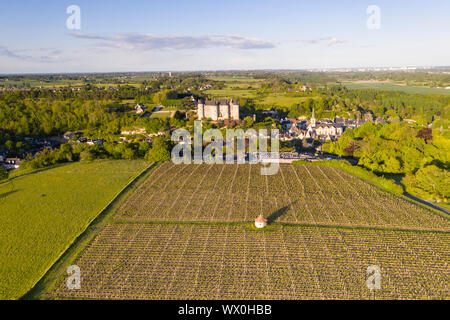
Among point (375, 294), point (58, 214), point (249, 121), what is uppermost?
point (249, 121)

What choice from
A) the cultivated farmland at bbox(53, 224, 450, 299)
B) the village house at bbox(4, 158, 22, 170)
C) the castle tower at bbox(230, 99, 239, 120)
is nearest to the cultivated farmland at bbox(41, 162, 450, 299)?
the cultivated farmland at bbox(53, 224, 450, 299)

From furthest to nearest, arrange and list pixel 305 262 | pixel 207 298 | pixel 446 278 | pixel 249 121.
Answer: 1. pixel 249 121
2. pixel 305 262
3. pixel 446 278
4. pixel 207 298

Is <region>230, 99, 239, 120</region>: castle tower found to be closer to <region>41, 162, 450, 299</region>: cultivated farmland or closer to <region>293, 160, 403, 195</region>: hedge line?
<region>293, 160, 403, 195</region>: hedge line

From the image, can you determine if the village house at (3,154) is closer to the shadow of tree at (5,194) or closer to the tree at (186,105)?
the shadow of tree at (5,194)

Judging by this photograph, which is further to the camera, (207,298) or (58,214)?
(58,214)

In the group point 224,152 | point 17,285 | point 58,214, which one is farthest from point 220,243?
point 224,152

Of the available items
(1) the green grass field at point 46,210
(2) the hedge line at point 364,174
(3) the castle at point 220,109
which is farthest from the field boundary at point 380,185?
(3) the castle at point 220,109

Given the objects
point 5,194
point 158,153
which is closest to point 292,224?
point 158,153

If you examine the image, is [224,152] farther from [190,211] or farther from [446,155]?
[446,155]
